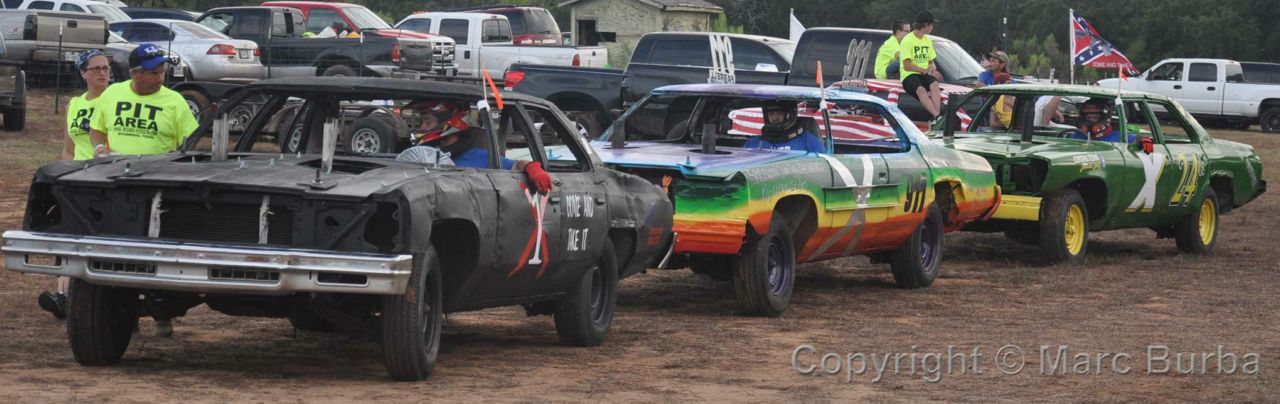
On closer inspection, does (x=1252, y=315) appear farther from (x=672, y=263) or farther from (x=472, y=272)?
(x=472, y=272)

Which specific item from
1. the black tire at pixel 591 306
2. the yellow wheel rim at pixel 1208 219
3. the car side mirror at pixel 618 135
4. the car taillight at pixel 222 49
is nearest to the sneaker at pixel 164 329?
the black tire at pixel 591 306

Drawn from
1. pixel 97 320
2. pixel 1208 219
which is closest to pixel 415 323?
pixel 97 320

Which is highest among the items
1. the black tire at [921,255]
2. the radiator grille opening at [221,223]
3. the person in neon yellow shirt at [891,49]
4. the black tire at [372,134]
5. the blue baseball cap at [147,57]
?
the person in neon yellow shirt at [891,49]

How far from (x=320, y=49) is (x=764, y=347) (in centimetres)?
2041

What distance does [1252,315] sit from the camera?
12.1m

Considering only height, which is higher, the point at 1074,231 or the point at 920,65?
the point at 920,65

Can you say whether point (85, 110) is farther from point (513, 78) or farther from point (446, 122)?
point (513, 78)

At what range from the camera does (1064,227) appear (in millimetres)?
14805

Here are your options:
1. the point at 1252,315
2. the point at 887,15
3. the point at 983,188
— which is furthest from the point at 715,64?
the point at 887,15

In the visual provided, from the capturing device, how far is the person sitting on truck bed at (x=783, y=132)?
12203mm

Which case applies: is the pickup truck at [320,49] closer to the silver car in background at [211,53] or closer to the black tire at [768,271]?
the silver car in background at [211,53]

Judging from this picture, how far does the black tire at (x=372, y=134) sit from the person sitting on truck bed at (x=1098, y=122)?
6816 millimetres

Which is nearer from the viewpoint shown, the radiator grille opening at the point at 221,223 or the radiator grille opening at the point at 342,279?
the radiator grille opening at the point at 342,279

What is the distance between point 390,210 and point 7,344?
2704 mm
